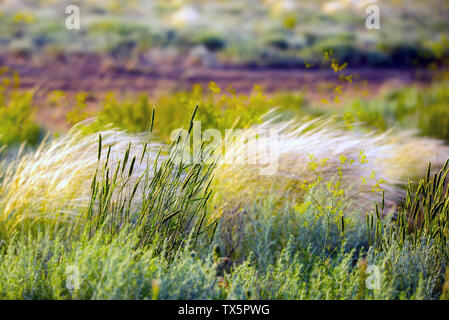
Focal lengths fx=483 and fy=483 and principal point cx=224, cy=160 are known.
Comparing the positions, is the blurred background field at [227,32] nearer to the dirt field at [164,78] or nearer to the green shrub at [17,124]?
the dirt field at [164,78]

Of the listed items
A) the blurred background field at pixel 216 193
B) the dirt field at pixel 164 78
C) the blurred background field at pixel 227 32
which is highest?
the blurred background field at pixel 227 32

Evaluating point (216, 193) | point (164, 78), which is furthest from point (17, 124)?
point (164, 78)

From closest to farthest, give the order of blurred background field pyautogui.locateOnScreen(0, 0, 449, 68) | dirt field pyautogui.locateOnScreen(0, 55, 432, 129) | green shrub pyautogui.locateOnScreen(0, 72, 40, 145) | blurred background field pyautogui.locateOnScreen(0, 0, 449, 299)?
1. blurred background field pyautogui.locateOnScreen(0, 0, 449, 299)
2. green shrub pyautogui.locateOnScreen(0, 72, 40, 145)
3. dirt field pyautogui.locateOnScreen(0, 55, 432, 129)
4. blurred background field pyautogui.locateOnScreen(0, 0, 449, 68)

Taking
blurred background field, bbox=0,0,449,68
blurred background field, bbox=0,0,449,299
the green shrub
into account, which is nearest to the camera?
blurred background field, bbox=0,0,449,299

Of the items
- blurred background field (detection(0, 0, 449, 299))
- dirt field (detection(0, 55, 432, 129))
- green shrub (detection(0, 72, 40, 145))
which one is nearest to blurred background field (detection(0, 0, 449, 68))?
dirt field (detection(0, 55, 432, 129))

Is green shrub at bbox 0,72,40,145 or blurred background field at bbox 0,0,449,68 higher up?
blurred background field at bbox 0,0,449,68

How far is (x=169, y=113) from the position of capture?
466 centimetres

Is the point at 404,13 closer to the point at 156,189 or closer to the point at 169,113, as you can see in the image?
the point at 169,113

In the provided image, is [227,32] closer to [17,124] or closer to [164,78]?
[164,78]

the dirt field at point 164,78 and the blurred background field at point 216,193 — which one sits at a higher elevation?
the dirt field at point 164,78

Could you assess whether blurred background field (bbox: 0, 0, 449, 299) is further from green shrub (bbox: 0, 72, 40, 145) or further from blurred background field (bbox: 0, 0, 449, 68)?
blurred background field (bbox: 0, 0, 449, 68)

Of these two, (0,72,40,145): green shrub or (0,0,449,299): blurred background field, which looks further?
(0,72,40,145): green shrub

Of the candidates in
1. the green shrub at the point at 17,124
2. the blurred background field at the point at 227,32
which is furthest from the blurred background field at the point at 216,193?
the blurred background field at the point at 227,32
